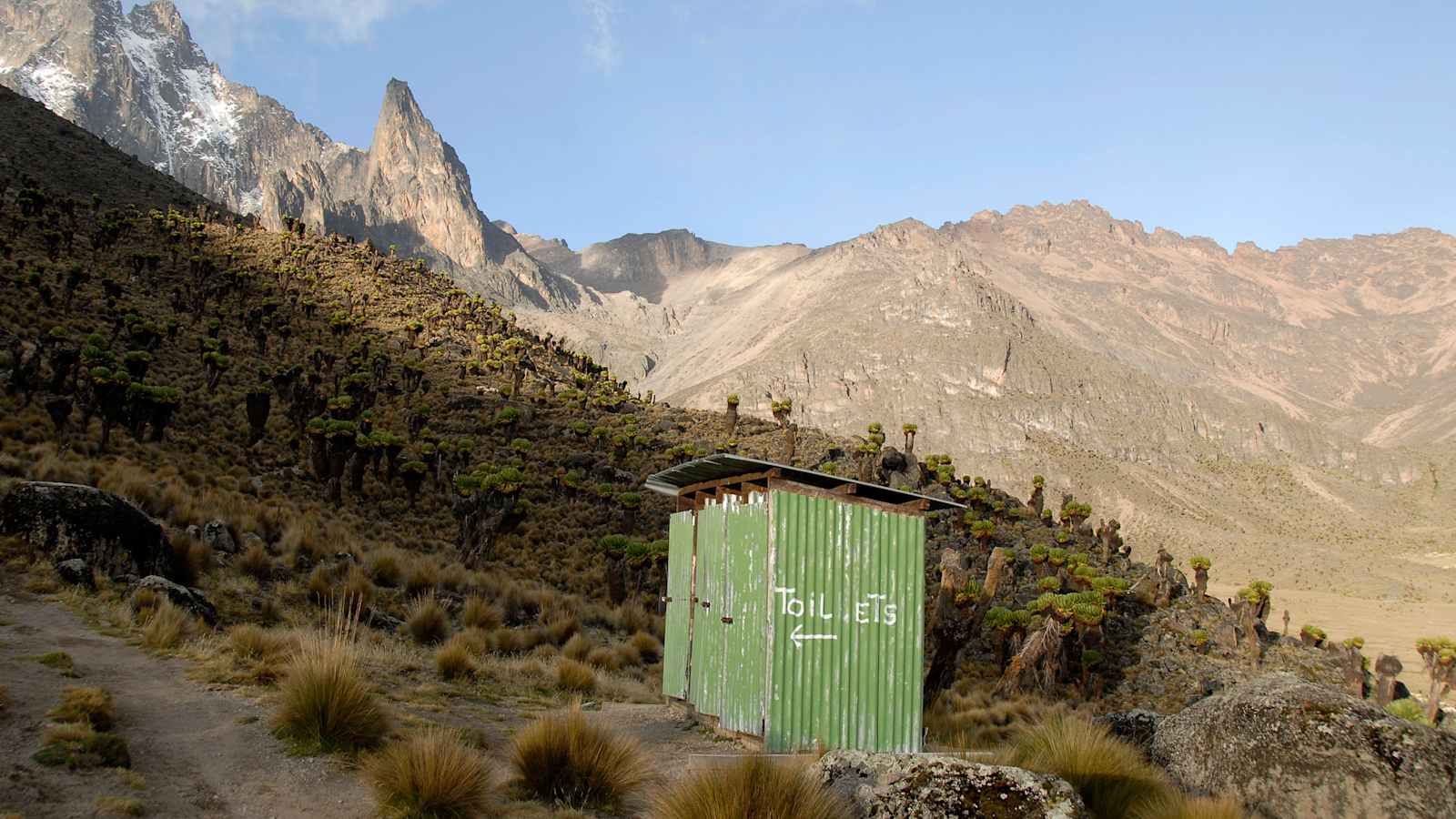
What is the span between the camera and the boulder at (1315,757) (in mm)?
7547

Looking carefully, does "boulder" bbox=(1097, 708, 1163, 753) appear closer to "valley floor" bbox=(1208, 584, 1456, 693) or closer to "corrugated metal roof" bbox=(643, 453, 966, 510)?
"corrugated metal roof" bbox=(643, 453, 966, 510)

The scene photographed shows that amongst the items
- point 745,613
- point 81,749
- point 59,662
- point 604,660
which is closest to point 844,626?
point 745,613

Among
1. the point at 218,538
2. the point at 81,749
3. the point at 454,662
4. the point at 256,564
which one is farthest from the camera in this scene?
the point at 218,538

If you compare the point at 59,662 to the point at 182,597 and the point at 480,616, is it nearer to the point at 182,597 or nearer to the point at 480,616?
the point at 182,597

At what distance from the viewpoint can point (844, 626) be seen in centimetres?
1116

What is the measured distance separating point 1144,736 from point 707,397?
14051cm

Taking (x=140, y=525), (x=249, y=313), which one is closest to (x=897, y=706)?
Answer: (x=140, y=525)

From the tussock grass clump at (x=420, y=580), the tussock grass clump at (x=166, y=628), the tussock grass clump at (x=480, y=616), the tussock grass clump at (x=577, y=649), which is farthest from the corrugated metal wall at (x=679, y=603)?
the tussock grass clump at (x=166, y=628)

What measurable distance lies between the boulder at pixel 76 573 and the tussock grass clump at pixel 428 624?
472cm

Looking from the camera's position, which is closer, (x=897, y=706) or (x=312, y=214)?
(x=897, y=706)

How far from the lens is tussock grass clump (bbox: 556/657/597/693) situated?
13.9m

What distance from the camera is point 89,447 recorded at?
23438mm

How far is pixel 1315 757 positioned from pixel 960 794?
389cm

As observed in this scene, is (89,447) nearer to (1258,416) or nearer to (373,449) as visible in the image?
(373,449)
